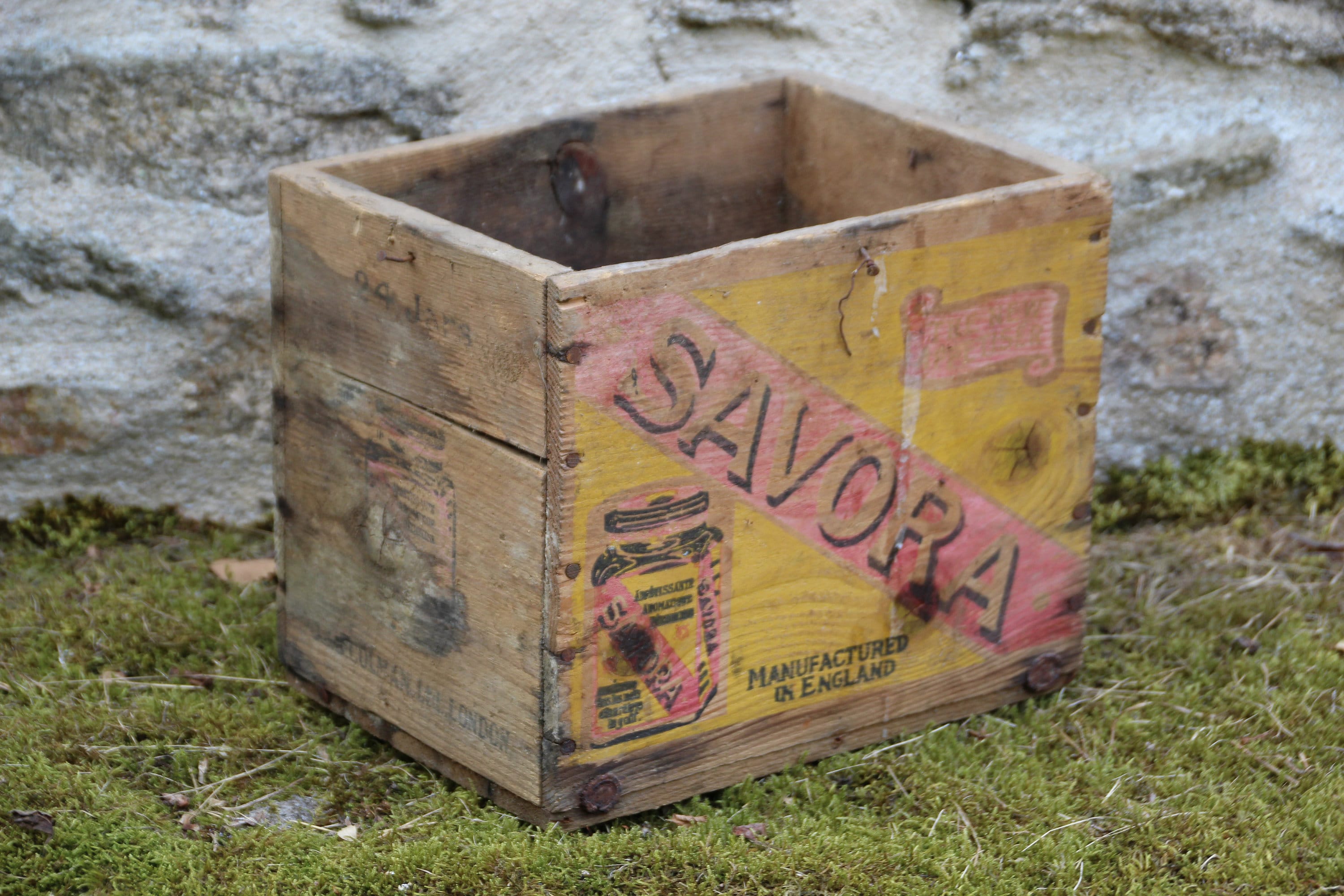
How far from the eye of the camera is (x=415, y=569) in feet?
7.02

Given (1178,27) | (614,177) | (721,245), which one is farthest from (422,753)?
(1178,27)

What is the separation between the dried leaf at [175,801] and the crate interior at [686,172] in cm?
88

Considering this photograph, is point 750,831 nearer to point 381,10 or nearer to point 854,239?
point 854,239

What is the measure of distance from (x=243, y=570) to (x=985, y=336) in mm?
1295

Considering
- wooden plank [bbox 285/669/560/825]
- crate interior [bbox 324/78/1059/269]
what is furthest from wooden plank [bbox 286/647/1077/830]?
crate interior [bbox 324/78/1059/269]

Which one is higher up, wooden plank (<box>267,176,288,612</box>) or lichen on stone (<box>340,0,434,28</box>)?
lichen on stone (<box>340,0,434,28</box>)

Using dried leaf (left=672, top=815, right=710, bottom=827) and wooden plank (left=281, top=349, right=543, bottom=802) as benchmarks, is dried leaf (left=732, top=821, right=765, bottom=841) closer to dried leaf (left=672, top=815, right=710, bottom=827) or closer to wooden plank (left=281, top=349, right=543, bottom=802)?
dried leaf (left=672, top=815, right=710, bottom=827)

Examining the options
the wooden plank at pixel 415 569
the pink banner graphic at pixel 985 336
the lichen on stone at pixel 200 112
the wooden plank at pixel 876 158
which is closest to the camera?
the wooden plank at pixel 415 569

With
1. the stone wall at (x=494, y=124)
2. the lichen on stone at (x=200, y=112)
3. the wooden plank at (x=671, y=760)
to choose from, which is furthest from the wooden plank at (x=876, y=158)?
the wooden plank at (x=671, y=760)

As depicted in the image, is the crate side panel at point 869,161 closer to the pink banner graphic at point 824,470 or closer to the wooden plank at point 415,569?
the pink banner graphic at point 824,470

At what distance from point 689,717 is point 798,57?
1319 mm

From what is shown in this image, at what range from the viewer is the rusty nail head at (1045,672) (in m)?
2.41

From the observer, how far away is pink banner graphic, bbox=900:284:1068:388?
2.15m

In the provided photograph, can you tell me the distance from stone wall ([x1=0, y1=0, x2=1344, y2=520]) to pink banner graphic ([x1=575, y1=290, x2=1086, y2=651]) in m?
0.76
